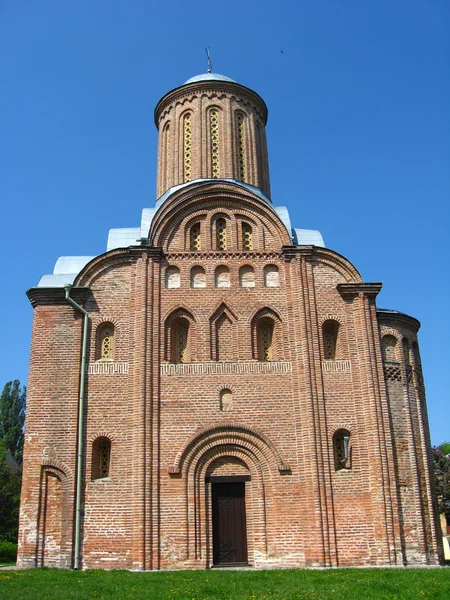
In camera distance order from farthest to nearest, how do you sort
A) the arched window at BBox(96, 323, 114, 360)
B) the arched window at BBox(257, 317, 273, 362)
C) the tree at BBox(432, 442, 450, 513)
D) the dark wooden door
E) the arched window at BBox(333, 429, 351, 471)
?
the tree at BBox(432, 442, 450, 513) → the arched window at BBox(257, 317, 273, 362) → the arched window at BBox(96, 323, 114, 360) → the arched window at BBox(333, 429, 351, 471) → the dark wooden door

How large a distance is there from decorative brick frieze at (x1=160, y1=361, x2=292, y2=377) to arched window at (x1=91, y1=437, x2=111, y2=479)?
215 cm

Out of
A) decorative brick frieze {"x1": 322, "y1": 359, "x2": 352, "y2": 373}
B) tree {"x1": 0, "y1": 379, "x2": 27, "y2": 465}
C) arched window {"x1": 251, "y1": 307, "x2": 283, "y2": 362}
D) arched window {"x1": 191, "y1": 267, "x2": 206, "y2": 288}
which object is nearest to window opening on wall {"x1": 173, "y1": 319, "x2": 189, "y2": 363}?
arched window {"x1": 191, "y1": 267, "x2": 206, "y2": 288}

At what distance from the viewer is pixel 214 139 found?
19562 mm

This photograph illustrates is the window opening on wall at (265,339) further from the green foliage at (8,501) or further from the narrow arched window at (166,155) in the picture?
the green foliage at (8,501)

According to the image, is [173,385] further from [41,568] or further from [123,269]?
[41,568]

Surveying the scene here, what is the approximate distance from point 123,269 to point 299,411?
18.9 feet

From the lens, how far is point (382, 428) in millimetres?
14766

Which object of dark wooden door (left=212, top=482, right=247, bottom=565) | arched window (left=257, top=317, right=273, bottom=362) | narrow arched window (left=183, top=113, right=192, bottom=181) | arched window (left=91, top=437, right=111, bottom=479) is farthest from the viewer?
narrow arched window (left=183, top=113, right=192, bottom=181)

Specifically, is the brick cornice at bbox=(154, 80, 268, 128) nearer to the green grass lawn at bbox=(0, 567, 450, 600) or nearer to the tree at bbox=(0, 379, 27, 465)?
the green grass lawn at bbox=(0, 567, 450, 600)

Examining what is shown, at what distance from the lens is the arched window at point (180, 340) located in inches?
611

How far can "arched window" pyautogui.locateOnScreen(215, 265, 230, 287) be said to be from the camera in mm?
16172

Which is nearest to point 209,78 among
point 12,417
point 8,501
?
point 8,501

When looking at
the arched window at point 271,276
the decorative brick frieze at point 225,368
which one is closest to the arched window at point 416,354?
the decorative brick frieze at point 225,368

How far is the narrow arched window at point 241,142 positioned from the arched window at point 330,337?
593cm
